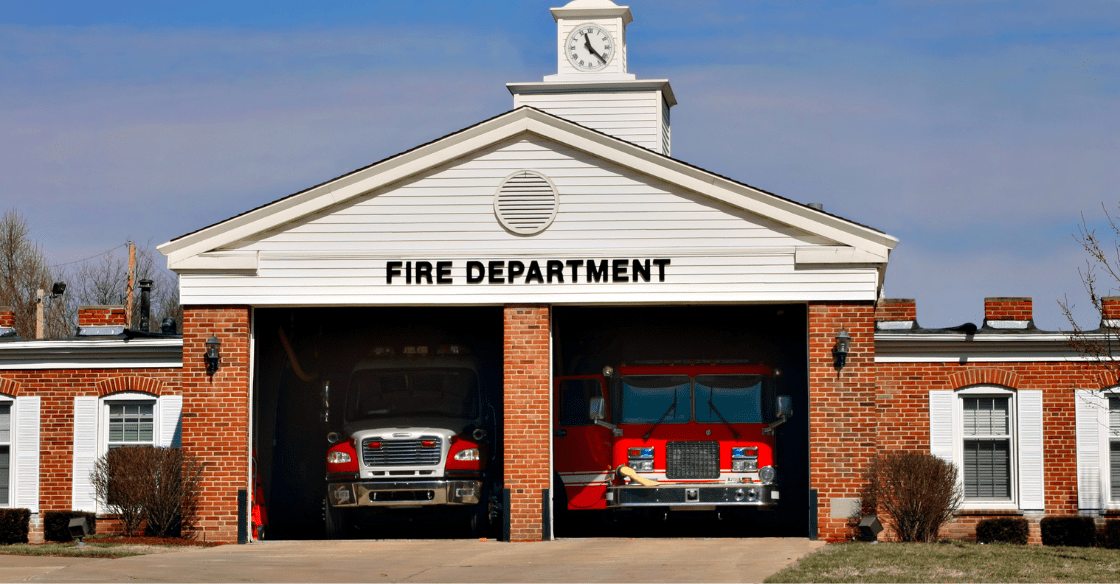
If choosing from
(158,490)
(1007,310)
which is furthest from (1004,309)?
(158,490)

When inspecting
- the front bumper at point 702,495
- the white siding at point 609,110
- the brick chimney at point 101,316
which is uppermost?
the white siding at point 609,110

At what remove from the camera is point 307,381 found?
23891 millimetres

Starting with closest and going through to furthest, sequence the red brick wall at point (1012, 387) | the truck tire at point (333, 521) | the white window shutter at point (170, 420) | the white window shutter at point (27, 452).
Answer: the truck tire at point (333, 521)
the red brick wall at point (1012, 387)
the white window shutter at point (170, 420)
the white window shutter at point (27, 452)

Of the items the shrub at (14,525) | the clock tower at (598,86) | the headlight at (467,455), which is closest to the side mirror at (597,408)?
the headlight at (467,455)

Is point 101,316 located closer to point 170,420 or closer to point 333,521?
point 170,420

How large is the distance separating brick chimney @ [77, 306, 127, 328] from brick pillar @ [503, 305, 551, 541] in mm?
9234

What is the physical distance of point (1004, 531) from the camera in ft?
75.2

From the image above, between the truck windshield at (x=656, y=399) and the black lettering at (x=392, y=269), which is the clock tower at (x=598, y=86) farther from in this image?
the black lettering at (x=392, y=269)

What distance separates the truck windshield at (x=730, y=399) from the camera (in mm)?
21641

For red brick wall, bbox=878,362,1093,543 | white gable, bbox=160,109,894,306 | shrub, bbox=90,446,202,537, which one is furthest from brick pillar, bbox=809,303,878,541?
shrub, bbox=90,446,202,537

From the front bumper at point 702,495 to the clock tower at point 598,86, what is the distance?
10756 mm

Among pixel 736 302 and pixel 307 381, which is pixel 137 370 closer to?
pixel 307 381

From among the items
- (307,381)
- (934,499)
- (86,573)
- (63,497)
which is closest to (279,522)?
(307,381)

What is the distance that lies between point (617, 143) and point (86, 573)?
31.4 ft
